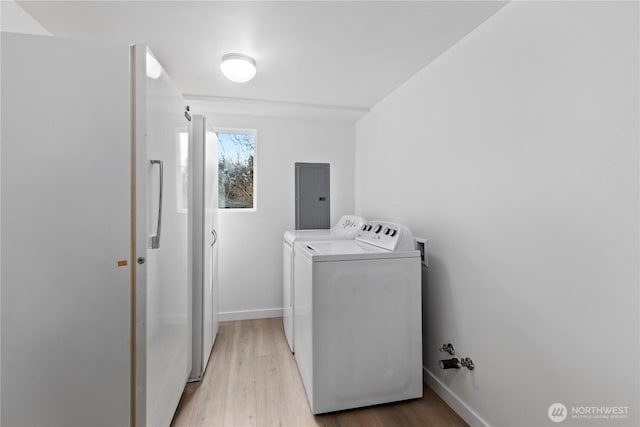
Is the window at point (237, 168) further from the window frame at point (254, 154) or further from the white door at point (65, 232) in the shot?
the white door at point (65, 232)

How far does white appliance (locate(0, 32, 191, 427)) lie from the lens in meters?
1.02

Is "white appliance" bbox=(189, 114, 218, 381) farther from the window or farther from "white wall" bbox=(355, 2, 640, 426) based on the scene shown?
"white wall" bbox=(355, 2, 640, 426)

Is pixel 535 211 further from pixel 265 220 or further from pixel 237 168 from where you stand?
pixel 237 168

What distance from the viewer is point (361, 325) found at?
1.68 metres

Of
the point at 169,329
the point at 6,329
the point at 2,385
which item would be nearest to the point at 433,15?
the point at 169,329

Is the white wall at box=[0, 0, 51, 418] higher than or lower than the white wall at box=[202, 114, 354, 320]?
higher

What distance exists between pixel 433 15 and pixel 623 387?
69.6 inches

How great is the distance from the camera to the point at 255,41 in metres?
1.68

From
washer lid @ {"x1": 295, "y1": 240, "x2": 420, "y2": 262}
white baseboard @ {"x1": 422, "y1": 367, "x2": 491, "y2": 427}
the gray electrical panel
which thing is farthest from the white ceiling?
white baseboard @ {"x1": 422, "y1": 367, "x2": 491, "y2": 427}

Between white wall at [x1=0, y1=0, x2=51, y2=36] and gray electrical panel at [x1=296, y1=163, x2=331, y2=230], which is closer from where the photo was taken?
white wall at [x1=0, y1=0, x2=51, y2=36]

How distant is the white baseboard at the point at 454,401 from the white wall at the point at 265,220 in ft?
5.61

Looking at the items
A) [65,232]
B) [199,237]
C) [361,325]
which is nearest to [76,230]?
[65,232]

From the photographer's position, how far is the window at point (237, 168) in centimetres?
305

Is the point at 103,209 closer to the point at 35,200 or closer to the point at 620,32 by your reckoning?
the point at 35,200
